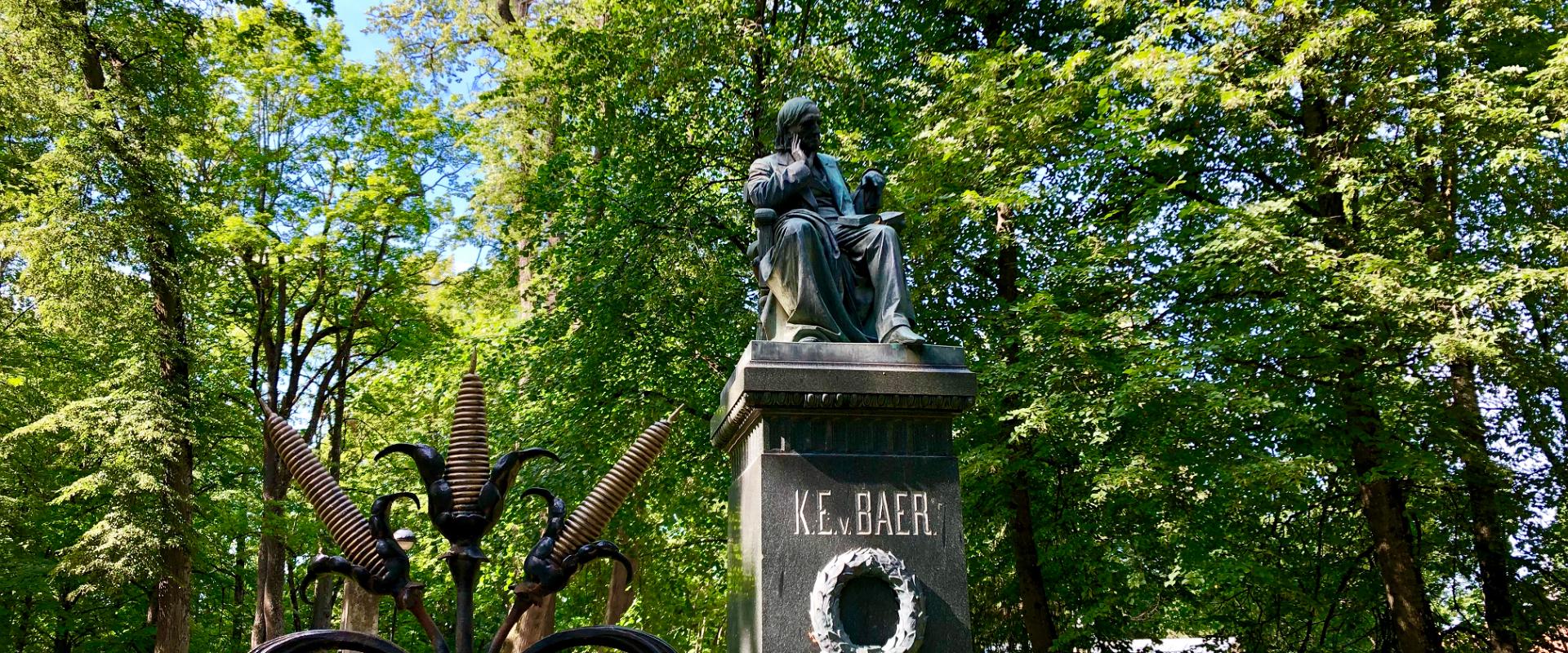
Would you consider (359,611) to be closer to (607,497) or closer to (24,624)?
(24,624)

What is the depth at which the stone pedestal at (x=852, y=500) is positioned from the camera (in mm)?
4910

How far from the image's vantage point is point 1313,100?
12.0 metres

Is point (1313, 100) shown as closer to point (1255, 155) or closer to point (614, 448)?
point (1255, 155)

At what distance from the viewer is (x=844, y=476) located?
5.14 m

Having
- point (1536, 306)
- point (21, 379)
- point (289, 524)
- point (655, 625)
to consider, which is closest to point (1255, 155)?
point (1536, 306)

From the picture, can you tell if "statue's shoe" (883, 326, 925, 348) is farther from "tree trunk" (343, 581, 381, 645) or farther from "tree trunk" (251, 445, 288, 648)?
"tree trunk" (251, 445, 288, 648)

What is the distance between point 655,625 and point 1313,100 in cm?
979

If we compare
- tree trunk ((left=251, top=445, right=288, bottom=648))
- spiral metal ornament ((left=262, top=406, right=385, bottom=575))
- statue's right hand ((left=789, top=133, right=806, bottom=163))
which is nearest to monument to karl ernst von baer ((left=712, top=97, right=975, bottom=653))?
statue's right hand ((left=789, top=133, right=806, bottom=163))

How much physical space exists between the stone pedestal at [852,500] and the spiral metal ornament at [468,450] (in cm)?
286

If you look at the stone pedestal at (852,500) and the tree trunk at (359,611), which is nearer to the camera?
the stone pedestal at (852,500)

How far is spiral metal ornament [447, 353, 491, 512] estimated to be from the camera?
2.15 metres

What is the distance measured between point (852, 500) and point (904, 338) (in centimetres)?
79

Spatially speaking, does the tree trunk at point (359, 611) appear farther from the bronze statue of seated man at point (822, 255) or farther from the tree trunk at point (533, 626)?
the bronze statue of seated man at point (822, 255)

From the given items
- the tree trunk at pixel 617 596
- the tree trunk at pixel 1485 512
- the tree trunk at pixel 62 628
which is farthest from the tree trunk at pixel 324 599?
the tree trunk at pixel 1485 512
